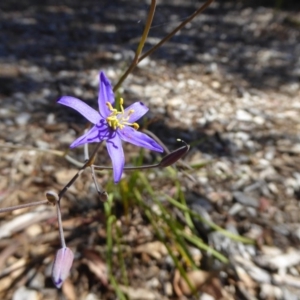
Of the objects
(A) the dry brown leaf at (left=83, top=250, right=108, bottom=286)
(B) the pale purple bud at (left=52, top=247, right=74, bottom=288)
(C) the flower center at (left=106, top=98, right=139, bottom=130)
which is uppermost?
(C) the flower center at (left=106, top=98, right=139, bottom=130)

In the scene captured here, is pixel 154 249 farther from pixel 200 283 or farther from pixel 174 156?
pixel 174 156

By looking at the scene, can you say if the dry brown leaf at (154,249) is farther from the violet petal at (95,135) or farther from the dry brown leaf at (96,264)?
the violet petal at (95,135)

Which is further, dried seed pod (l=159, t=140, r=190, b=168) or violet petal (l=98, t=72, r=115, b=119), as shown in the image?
violet petal (l=98, t=72, r=115, b=119)

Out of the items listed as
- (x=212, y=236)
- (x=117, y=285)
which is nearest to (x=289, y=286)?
(x=212, y=236)

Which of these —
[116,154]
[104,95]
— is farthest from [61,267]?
[104,95]

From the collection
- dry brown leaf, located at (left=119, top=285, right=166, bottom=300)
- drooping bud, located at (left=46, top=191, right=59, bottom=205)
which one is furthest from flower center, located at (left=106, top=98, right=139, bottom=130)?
dry brown leaf, located at (left=119, top=285, right=166, bottom=300)

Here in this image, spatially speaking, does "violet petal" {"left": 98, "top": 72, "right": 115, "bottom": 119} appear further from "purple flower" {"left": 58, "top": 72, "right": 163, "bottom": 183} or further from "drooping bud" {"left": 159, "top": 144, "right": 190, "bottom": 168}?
"drooping bud" {"left": 159, "top": 144, "right": 190, "bottom": 168}

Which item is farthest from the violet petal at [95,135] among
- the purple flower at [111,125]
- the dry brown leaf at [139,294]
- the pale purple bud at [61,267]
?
the dry brown leaf at [139,294]
